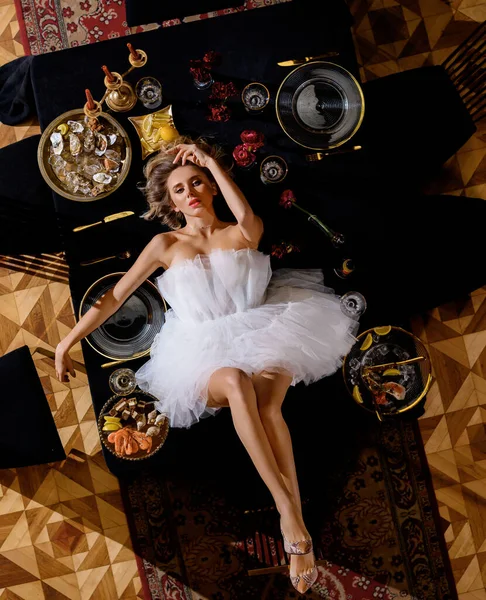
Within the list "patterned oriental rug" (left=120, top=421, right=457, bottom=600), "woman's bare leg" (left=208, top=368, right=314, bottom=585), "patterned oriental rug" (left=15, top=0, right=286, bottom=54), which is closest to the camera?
"woman's bare leg" (left=208, top=368, right=314, bottom=585)

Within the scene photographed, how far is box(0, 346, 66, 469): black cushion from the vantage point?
287cm

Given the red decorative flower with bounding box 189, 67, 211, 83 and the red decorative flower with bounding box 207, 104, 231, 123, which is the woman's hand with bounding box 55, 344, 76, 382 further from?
the red decorative flower with bounding box 189, 67, 211, 83

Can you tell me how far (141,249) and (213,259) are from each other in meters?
0.40

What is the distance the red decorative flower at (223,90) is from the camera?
2.72m

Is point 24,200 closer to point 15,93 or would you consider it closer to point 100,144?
point 100,144

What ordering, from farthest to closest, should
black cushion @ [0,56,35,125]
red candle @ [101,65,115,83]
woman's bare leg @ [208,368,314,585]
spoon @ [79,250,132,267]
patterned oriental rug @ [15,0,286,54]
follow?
patterned oriental rug @ [15,0,286,54] < black cushion @ [0,56,35,125] < spoon @ [79,250,132,267] < red candle @ [101,65,115,83] < woman's bare leg @ [208,368,314,585]

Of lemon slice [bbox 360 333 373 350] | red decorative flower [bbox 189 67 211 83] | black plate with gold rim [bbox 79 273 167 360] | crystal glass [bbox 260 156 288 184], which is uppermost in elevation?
red decorative flower [bbox 189 67 211 83]

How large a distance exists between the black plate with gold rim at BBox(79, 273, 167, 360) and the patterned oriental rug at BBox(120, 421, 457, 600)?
2.82 ft

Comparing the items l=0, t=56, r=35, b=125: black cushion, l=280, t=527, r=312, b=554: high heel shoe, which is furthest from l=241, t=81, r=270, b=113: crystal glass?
l=280, t=527, r=312, b=554: high heel shoe

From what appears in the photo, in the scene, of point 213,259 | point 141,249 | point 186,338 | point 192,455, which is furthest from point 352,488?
point 141,249

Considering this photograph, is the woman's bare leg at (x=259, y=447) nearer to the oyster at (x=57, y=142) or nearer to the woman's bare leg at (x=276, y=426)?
the woman's bare leg at (x=276, y=426)

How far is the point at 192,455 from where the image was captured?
9.30 ft

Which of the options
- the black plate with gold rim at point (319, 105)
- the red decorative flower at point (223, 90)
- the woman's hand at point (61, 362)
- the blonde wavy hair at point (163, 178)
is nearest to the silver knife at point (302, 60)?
the black plate with gold rim at point (319, 105)

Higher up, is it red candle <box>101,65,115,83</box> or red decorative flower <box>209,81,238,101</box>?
red candle <box>101,65,115,83</box>
